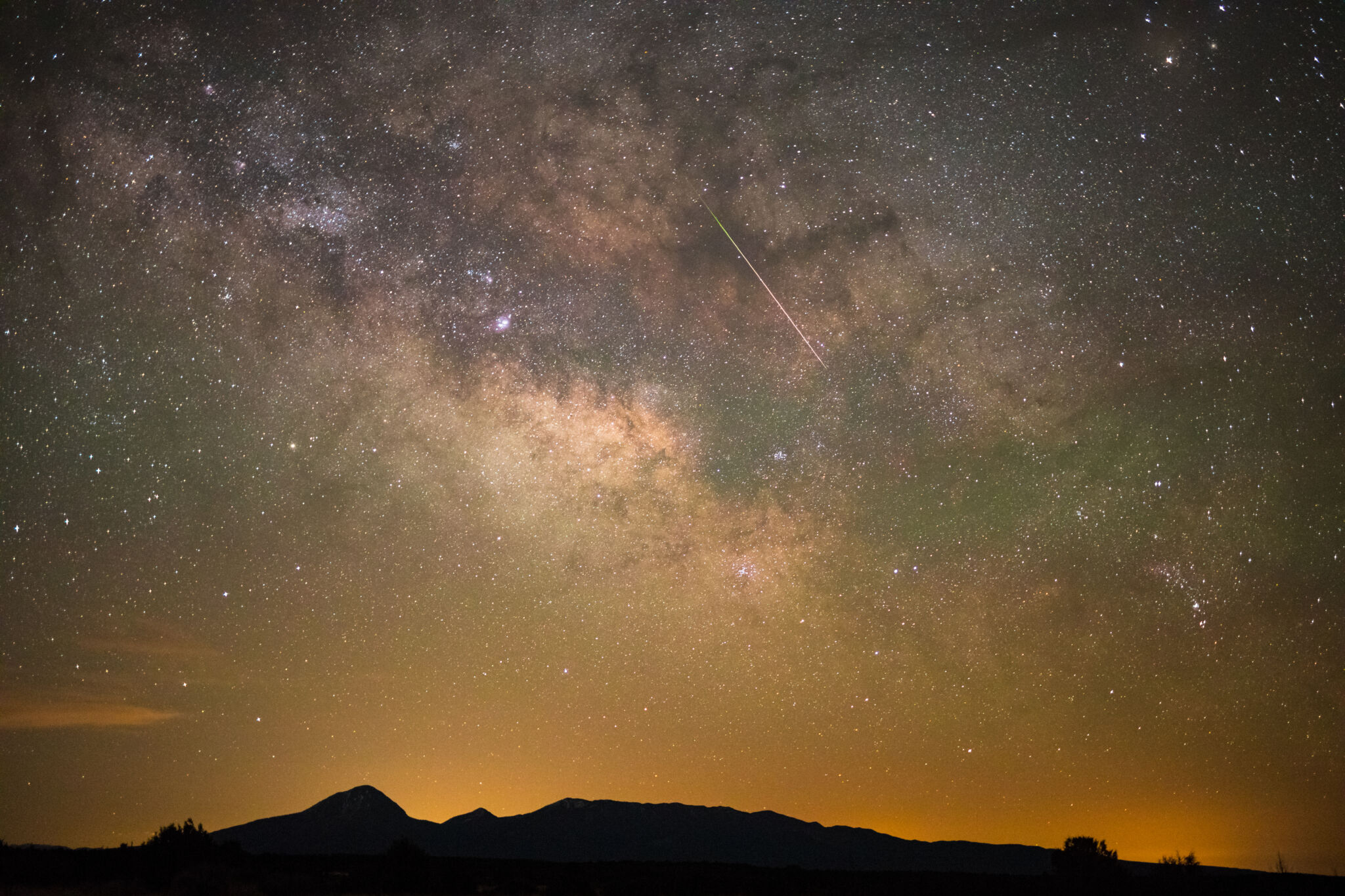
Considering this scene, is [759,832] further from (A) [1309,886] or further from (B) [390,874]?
(B) [390,874]

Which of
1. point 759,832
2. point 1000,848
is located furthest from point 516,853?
point 1000,848

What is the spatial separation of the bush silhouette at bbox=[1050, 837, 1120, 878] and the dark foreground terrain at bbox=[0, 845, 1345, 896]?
1.29 metres

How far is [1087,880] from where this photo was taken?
3284 cm

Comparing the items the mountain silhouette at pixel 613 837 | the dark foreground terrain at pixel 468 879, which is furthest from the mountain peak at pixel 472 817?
the dark foreground terrain at pixel 468 879

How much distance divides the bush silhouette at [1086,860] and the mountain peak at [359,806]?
144040mm

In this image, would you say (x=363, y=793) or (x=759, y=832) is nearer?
(x=759, y=832)

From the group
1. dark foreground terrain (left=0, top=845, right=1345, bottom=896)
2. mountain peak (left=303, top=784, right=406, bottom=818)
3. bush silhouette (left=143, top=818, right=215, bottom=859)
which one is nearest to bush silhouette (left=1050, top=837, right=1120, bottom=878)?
dark foreground terrain (left=0, top=845, right=1345, bottom=896)

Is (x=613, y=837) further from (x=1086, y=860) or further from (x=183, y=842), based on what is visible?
(x=183, y=842)

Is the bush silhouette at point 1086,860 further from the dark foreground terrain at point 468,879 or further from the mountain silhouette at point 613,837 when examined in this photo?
the mountain silhouette at point 613,837

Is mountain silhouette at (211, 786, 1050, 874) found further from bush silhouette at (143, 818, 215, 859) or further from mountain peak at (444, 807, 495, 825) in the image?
bush silhouette at (143, 818, 215, 859)

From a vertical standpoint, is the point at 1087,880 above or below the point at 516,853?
above

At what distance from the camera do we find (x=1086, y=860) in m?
36.9

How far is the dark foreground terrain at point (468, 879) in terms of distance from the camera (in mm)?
20703

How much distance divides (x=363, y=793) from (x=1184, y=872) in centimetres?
16218
